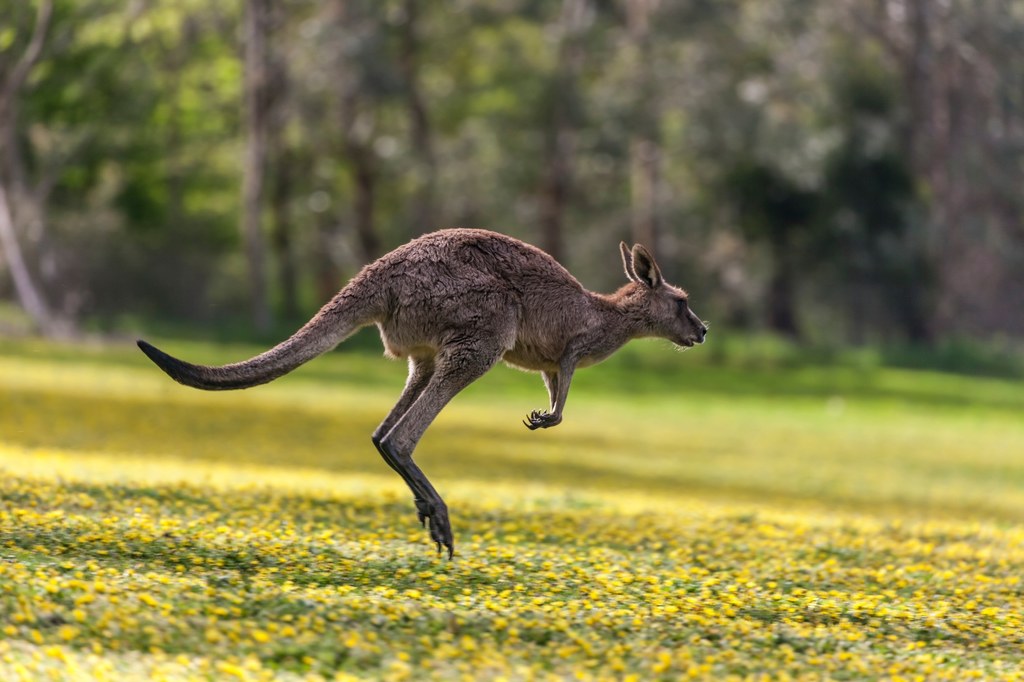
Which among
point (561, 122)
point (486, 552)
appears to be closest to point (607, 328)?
point (486, 552)

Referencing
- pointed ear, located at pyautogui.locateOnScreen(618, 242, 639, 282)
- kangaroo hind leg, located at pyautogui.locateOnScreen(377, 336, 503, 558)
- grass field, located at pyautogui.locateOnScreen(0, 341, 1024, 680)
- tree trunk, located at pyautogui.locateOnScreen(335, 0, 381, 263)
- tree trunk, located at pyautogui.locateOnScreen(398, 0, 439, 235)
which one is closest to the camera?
grass field, located at pyautogui.locateOnScreen(0, 341, 1024, 680)

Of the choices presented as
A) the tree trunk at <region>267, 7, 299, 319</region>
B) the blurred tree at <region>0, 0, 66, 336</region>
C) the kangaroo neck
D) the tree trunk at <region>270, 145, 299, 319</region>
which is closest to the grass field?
the kangaroo neck

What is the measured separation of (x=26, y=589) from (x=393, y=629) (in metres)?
2.18

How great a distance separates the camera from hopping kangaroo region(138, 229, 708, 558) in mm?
A: 9930

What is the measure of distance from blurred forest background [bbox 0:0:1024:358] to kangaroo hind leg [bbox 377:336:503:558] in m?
35.6

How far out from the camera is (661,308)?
443 inches

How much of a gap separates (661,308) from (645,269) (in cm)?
39

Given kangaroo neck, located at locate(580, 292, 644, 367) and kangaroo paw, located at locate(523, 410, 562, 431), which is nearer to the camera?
kangaroo paw, located at locate(523, 410, 562, 431)

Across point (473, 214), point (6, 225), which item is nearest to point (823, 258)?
point (473, 214)

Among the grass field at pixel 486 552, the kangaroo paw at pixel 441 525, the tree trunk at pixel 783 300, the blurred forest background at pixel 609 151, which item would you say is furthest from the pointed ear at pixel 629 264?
the tree trunk at pixel 783 300

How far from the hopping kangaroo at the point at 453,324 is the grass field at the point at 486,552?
3.76ft

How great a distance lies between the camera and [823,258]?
51312 mm

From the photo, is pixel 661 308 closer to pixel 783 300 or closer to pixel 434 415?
pixel 434 415

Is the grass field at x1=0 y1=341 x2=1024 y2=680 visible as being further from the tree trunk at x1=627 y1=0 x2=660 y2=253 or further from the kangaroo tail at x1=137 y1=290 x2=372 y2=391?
the tree trunk at x1=627 y1=0 x2=660 y2=253
